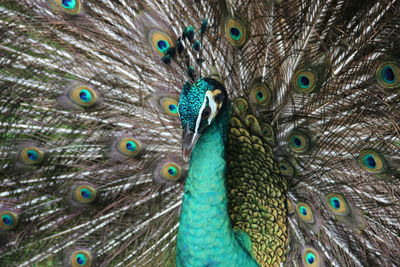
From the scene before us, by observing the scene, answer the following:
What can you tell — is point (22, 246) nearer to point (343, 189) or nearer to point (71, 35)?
point (71, 35)

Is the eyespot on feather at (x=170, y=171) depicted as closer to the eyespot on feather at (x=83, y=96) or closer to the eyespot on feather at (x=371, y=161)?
the eyespot on feather at (x=83, y=96)

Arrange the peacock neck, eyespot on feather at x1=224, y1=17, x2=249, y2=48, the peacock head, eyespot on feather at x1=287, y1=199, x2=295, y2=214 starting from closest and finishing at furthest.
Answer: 1. the peacock head
2. the peacock neck
3. eyespot on feather at x1=224, y1=17, x2=249, y2=48
4. eyespot on feather at x1=287, y1=199, x2=295, y2=214

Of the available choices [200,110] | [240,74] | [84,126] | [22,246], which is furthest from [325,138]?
[22,246]

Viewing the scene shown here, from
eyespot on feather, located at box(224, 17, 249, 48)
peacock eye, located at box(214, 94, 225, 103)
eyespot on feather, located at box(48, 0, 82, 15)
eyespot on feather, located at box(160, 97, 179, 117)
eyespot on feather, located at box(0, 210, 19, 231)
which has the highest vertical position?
eyespot on feather, located at box(48, 0, 82, 15)

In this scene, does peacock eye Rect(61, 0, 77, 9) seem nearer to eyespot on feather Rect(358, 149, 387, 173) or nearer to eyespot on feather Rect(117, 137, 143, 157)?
eyespot on feather Rect(117, 137, 143, 157)

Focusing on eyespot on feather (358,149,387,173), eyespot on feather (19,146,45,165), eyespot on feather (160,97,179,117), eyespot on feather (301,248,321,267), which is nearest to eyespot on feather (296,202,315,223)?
eyespot on feather (301,248,321,267)

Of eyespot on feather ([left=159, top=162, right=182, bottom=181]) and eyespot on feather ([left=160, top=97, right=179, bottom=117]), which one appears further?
eyespot on feather ([left=159, top=162, right=182, bottom=181])
